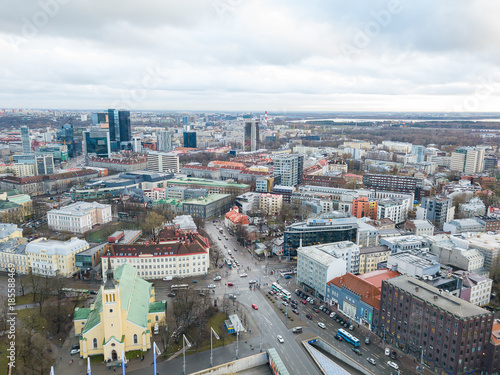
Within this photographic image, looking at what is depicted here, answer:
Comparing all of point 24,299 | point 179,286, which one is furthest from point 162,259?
point 24,299

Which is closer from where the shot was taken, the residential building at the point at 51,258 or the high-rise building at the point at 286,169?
the residential building at the point at 51,258

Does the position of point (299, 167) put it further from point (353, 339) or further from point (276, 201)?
point (353, 339)

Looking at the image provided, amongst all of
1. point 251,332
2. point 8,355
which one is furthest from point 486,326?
point 8,355

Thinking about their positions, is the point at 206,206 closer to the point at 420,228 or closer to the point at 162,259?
the point at 162,259

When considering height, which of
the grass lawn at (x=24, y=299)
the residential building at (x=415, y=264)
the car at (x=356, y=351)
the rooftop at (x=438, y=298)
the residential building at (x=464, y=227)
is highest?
the rooftop at (x=438, y=298)

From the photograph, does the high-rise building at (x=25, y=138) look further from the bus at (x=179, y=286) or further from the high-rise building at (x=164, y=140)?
the bus at (x=179, y=286)

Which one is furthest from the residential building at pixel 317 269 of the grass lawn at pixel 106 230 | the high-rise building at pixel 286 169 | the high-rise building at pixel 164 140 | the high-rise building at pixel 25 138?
the high-rise building at pixel 164 140

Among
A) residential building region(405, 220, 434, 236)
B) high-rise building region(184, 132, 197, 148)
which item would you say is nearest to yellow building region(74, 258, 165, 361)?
residential building region(405, 220, 434, 236)
